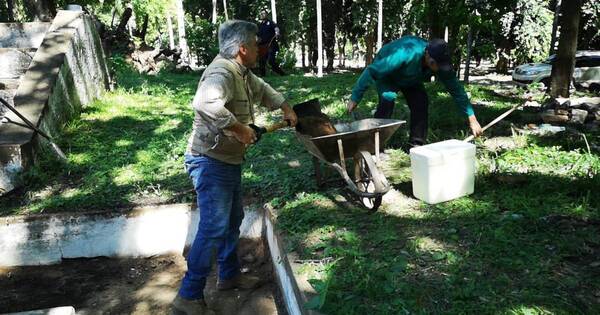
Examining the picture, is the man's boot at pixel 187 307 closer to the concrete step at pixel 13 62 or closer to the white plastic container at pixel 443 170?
the white plastic container at pixel 443 170

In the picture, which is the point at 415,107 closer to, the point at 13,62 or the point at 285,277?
the point at 285,277

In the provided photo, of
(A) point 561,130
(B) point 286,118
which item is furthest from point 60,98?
(A) point 561,130

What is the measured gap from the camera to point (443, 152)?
161 inches

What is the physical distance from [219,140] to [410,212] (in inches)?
76.0

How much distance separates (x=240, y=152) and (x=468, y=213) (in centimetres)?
205

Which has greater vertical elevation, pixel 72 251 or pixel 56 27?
pixel 56 27

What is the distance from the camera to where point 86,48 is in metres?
8.88

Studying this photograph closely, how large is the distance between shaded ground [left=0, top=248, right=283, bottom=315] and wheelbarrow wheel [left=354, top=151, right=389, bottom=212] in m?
1.14

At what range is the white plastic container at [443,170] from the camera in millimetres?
4090

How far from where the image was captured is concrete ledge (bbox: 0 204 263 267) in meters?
4.63

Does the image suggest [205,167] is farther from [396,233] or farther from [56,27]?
[56,27]

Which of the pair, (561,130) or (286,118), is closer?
(286,118)

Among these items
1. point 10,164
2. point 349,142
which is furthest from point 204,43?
point 349,142

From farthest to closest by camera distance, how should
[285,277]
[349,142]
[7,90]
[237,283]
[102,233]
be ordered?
1. [7,90]
2. [102,233]
3. [349,142]
4. [237,283]
5. [285,277]
